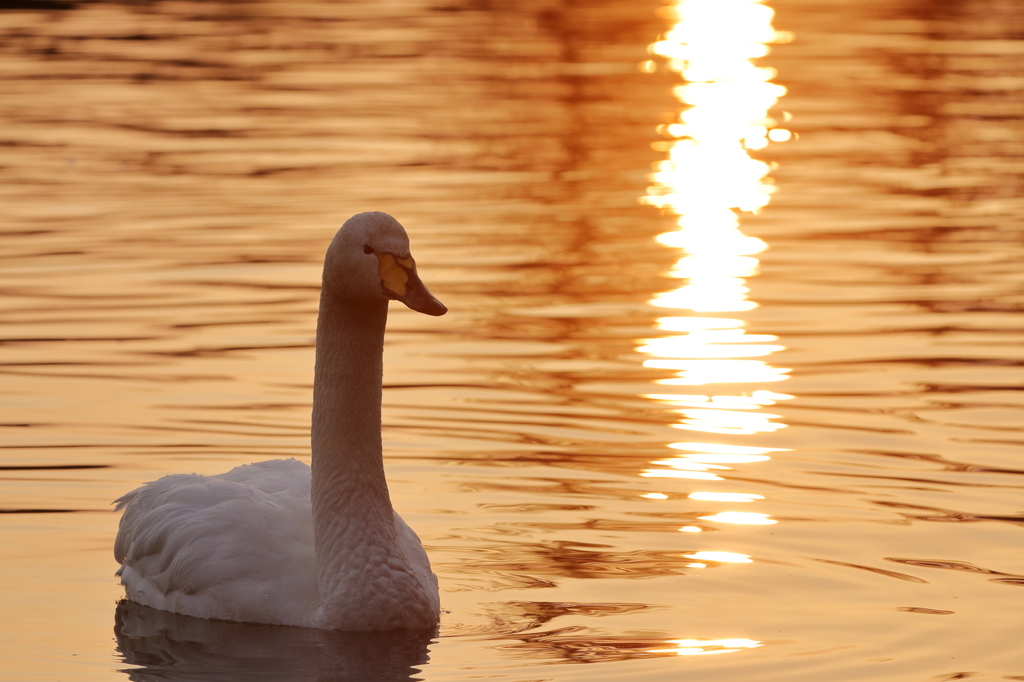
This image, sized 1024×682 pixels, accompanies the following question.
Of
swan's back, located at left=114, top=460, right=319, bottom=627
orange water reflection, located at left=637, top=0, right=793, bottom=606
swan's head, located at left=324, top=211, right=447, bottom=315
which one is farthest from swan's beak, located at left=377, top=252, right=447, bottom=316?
orange water reflection, located at left=637, top=0, right=793, bottom=606

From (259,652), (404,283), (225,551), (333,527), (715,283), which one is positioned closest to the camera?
(259,652)

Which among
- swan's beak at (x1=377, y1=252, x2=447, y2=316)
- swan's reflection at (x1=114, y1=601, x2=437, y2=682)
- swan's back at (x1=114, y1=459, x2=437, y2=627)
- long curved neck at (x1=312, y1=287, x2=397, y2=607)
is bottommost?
swan's reflection at (x1=114, y1=601, x2=437, y2=682)

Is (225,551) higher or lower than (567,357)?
lower

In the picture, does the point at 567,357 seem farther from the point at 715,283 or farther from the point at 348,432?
the point at 348,432

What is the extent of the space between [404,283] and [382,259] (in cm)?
14

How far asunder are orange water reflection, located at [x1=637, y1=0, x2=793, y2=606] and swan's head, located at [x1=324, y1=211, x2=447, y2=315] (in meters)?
1.85

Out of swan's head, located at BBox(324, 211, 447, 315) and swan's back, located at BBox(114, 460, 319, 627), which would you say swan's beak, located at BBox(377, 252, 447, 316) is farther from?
swan's back, located at BBox(114, 460, 319, 627)

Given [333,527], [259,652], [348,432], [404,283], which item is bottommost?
[259,652]

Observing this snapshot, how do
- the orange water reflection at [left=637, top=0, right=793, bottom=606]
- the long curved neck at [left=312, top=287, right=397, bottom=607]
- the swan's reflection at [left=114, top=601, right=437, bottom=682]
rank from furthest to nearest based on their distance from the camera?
the orange water reflection at [left=637, top=0, right=793, bottom=606]
the long curved neck at [left=312, top=287, right=397, bottom=607]
the swan's reflection at [left=114, top=601, right=437, bottom=682]

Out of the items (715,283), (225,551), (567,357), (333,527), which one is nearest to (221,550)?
(225,551)

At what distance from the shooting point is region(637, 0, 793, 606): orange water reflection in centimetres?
1048

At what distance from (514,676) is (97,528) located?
10.6 feet

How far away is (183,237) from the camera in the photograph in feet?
58.0

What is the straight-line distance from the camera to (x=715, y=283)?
1591 centimetres
